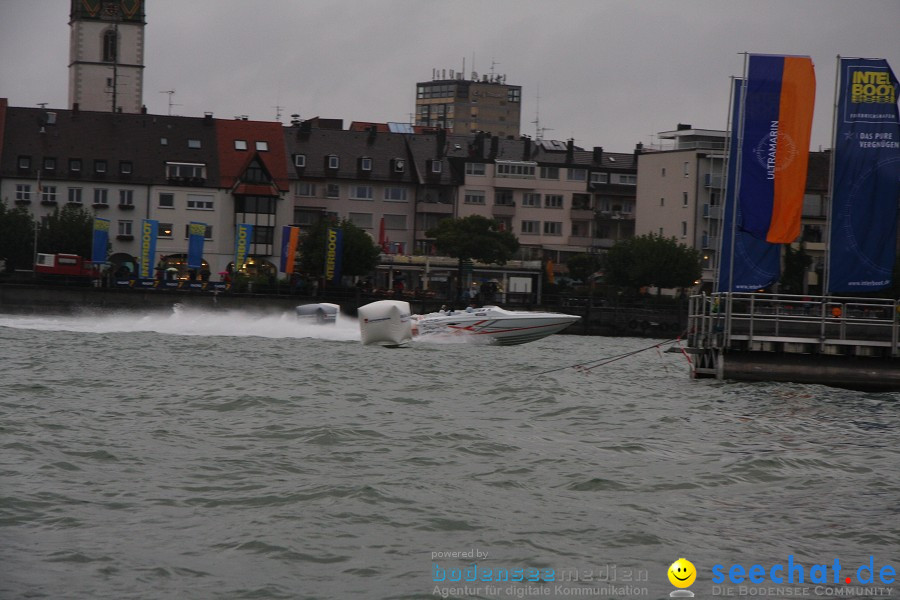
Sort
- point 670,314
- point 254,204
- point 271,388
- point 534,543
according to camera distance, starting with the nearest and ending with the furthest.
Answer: point 534,543 < point 271,388 < point 670,314 < point 254,204

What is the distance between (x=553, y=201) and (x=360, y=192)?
16531 millimetres

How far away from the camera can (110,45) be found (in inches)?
4250

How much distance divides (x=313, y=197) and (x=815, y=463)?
3172 inches

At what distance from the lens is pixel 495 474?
45.9 ft

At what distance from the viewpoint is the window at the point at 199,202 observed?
84.6 metres

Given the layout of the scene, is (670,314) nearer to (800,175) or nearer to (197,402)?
(800,175)

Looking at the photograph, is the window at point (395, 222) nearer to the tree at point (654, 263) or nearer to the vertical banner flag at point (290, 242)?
Answer: the tree at point (654, 263)

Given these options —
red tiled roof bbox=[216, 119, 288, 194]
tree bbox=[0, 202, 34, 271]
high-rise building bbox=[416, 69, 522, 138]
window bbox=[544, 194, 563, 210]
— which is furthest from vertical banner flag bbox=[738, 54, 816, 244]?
high-rise building bbox=[416, 69, 522, 138]

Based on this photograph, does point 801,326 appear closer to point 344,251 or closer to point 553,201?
point 344,251

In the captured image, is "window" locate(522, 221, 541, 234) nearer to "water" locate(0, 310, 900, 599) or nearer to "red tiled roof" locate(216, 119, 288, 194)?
"red tiled roof" locate(216, 119, 288, 194)

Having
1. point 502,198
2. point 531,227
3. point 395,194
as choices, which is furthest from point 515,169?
point 395,194

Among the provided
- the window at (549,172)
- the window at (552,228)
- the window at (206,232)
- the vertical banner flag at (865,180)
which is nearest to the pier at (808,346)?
the vertical banner flag at (865,180)

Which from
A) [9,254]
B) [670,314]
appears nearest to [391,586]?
[670,314]

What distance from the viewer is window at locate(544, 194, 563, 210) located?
10106 cm
